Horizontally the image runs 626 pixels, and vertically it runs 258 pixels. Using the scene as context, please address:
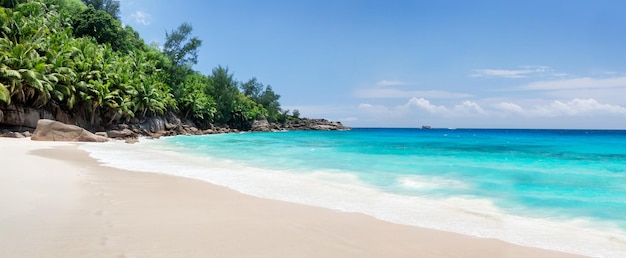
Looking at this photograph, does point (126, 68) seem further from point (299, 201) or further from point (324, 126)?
point (324, 126)

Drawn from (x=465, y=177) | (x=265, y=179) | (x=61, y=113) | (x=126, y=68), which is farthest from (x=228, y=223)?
(x=126, y=68)

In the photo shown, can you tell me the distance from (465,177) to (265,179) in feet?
22.5

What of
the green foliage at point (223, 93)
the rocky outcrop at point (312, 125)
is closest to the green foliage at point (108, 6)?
the green foliage at point (223, 93)

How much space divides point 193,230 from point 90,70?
120 ft

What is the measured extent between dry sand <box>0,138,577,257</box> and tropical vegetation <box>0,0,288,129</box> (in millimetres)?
22689

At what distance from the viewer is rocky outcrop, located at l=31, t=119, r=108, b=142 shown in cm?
2281

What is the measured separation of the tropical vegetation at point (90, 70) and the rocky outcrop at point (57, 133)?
9.04 feet

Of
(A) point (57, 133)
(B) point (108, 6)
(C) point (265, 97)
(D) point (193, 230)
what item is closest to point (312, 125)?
(C) point (265, 97)

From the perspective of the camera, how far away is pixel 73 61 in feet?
110

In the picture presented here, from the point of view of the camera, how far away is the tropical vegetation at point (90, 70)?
87.0ft

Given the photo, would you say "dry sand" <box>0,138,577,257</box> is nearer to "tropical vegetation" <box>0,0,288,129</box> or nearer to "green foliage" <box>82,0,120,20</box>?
"tropical vegetation" <box>0,0,288,129</box>

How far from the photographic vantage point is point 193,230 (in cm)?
445

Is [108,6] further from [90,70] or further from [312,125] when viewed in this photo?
[312,125]

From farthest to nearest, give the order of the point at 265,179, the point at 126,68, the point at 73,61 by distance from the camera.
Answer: the point at 126,68 < the point at 73,61 < the point at 265,179
